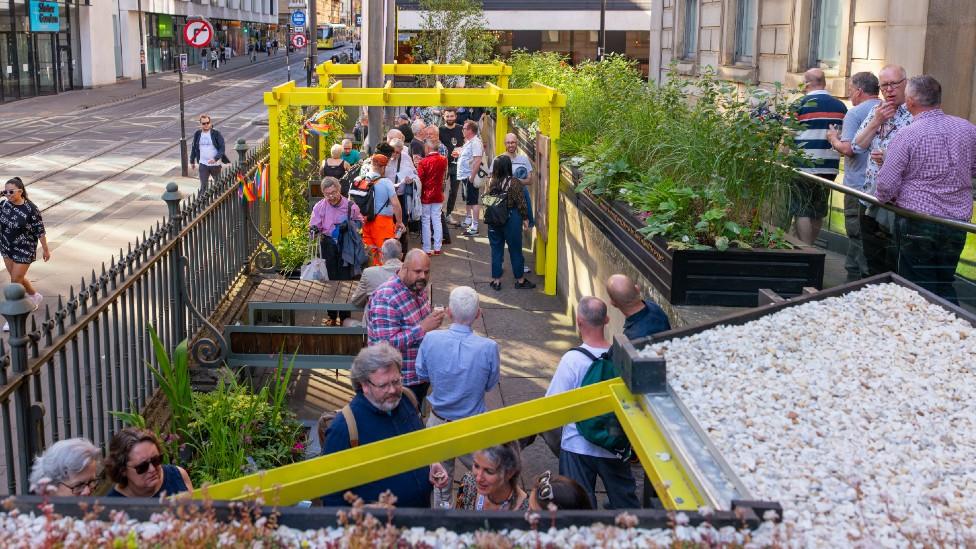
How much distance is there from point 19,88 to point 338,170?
3684cm

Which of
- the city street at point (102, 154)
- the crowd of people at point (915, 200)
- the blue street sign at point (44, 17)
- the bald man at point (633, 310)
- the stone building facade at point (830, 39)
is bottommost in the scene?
the city street at point (102, 154)

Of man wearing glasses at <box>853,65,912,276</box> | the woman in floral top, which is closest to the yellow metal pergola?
man wearing glasses at <box>853,65,912,276</box>

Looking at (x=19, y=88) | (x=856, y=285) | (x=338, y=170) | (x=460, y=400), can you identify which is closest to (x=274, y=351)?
(x=460, y=400)

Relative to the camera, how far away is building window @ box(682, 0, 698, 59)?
77.4 feet

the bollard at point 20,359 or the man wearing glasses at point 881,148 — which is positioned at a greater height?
the man wearing glasses at point 881,148

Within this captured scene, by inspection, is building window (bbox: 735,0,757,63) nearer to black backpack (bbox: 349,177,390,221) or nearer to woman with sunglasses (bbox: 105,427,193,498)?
black backpack (bbox: 349,177,390,221)

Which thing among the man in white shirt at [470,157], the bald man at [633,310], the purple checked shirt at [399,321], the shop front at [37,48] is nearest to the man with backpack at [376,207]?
the man in white shirt at [470,157]

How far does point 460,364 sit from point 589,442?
0.92 meters

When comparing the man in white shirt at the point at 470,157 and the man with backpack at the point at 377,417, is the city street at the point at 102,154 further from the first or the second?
the man with backpack at the point at 377,417

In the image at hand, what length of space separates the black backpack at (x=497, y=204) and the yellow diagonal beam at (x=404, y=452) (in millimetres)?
8467

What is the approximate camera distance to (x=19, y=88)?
1784 inches

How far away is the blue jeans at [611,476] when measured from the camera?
5840 mm

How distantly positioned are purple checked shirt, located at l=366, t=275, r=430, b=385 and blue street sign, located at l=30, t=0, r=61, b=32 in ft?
143

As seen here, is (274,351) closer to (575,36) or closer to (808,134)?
(808,134)
